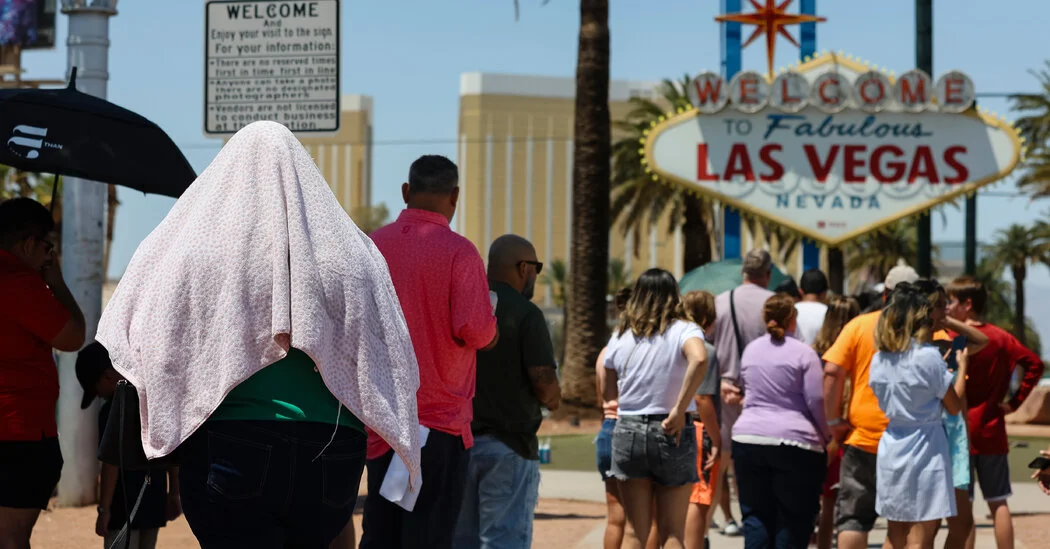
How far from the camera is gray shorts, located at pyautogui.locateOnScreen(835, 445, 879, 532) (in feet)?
22.8

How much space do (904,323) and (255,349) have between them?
4.12 m

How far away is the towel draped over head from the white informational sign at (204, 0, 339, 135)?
3.62m

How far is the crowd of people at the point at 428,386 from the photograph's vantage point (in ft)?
10.3

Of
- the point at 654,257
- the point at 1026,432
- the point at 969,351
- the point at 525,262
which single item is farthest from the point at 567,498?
the point at 654,257

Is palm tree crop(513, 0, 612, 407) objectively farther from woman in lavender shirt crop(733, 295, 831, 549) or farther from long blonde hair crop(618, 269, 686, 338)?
long blonde hair crop(618, 269, 686, 338)

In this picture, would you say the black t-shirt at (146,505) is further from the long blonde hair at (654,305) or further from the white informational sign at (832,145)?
the white informational sign at (832,145)

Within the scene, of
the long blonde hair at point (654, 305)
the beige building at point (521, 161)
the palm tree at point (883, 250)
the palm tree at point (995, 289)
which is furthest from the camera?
the beige building at point (521, 161)

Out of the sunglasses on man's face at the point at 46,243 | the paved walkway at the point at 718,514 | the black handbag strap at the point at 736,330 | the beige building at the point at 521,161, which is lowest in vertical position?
the paved walkway at the point at 718,514

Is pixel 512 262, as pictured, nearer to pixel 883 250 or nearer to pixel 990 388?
pixel 990 388

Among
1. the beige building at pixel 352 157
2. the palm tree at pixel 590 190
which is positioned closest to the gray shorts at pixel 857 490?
the palm tree at pixel 590 190

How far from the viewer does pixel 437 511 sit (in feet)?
16.2

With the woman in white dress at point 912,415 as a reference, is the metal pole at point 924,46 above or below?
above

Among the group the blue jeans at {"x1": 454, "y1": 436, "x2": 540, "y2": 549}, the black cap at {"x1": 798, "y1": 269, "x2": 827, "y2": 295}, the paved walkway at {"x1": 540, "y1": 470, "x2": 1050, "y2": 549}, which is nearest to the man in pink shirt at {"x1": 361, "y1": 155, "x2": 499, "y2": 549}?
the blue jeans at {"x1": 454, "y1": 436, "x2": 540, "y2": 549}

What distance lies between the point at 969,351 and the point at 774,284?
3.35 metres
